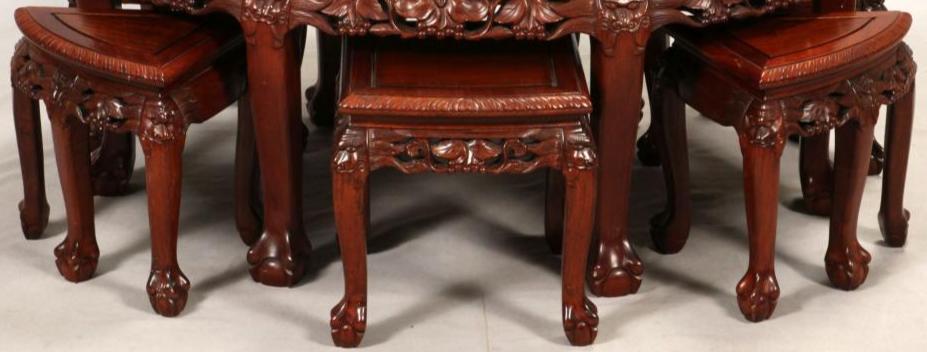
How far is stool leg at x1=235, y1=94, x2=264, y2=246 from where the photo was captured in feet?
12.7

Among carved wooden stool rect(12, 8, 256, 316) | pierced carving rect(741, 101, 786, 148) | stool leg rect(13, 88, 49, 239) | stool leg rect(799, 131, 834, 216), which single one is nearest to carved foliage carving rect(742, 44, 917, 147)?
pierced carving rect(741, 101, 786, 148)

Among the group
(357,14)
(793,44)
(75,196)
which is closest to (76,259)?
(75,196)

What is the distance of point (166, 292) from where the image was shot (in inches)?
143

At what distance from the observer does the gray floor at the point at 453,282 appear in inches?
141

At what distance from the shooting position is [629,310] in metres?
3.70

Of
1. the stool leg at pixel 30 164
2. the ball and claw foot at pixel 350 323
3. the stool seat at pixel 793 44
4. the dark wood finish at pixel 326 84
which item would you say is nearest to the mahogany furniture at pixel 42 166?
the stool leg at pixel 30 164

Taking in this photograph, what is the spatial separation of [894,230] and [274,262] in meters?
1.50

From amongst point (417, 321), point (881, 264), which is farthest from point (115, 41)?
point (881, 264)

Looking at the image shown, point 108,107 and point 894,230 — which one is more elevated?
point 108,107

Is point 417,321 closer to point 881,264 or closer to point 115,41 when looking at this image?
point 115,41

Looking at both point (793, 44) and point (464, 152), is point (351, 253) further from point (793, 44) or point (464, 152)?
point (793, 44)

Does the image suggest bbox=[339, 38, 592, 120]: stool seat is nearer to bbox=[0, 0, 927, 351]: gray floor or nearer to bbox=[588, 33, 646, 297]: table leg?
bbox=[588, 33, 646, 297]: table leg

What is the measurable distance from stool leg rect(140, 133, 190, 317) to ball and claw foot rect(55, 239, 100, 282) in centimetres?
23

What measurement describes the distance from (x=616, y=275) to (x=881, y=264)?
2.24 ft
